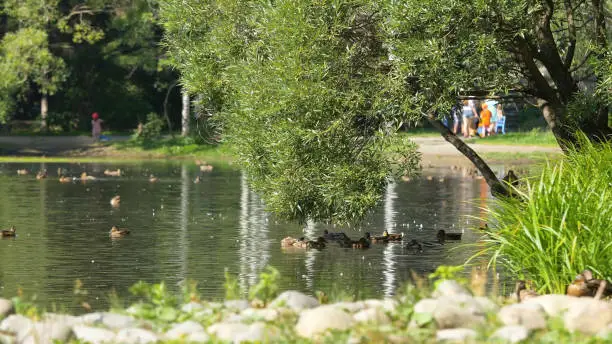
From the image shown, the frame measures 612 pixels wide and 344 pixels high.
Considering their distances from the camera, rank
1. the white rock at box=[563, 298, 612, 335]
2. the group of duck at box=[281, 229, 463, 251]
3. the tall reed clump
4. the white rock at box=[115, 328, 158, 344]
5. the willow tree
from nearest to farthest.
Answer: the white rock at box=[115, 328, 158, 344]
the white rock at box=[563, 298, 612, 335]
the tall reed clump
the willow tree
the group of duck at box=[281, 229, 463, 251]

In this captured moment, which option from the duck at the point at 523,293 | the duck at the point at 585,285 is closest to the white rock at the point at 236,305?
the duck at the point at 523,293

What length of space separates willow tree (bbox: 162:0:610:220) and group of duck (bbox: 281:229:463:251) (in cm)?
155

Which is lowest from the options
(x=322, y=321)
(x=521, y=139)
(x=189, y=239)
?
(x=189, y=239)

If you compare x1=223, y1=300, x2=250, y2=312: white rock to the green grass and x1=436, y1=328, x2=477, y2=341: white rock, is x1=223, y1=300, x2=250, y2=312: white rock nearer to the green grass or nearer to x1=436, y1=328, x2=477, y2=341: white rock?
x1=436, y1=328, x2=477, y2=341: white rock

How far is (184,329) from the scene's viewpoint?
424 inches

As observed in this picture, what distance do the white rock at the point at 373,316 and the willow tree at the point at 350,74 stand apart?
7.16m

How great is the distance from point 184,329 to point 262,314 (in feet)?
2.67

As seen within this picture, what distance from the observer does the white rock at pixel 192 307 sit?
457 inches

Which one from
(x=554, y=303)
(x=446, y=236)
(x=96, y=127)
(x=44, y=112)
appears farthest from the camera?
(x=44, y=112)

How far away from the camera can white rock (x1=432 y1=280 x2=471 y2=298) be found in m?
11.9

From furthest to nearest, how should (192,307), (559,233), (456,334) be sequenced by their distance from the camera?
→ (559,233) → (192,307) → (456,334)

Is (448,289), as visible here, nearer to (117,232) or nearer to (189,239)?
(189,239)

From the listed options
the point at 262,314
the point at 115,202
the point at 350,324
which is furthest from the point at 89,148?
the point at 350,324

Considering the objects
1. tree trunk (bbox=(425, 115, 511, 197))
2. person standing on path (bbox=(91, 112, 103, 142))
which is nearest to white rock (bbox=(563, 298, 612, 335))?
tree trunk (bbox=(425, 115, 511, 197))
